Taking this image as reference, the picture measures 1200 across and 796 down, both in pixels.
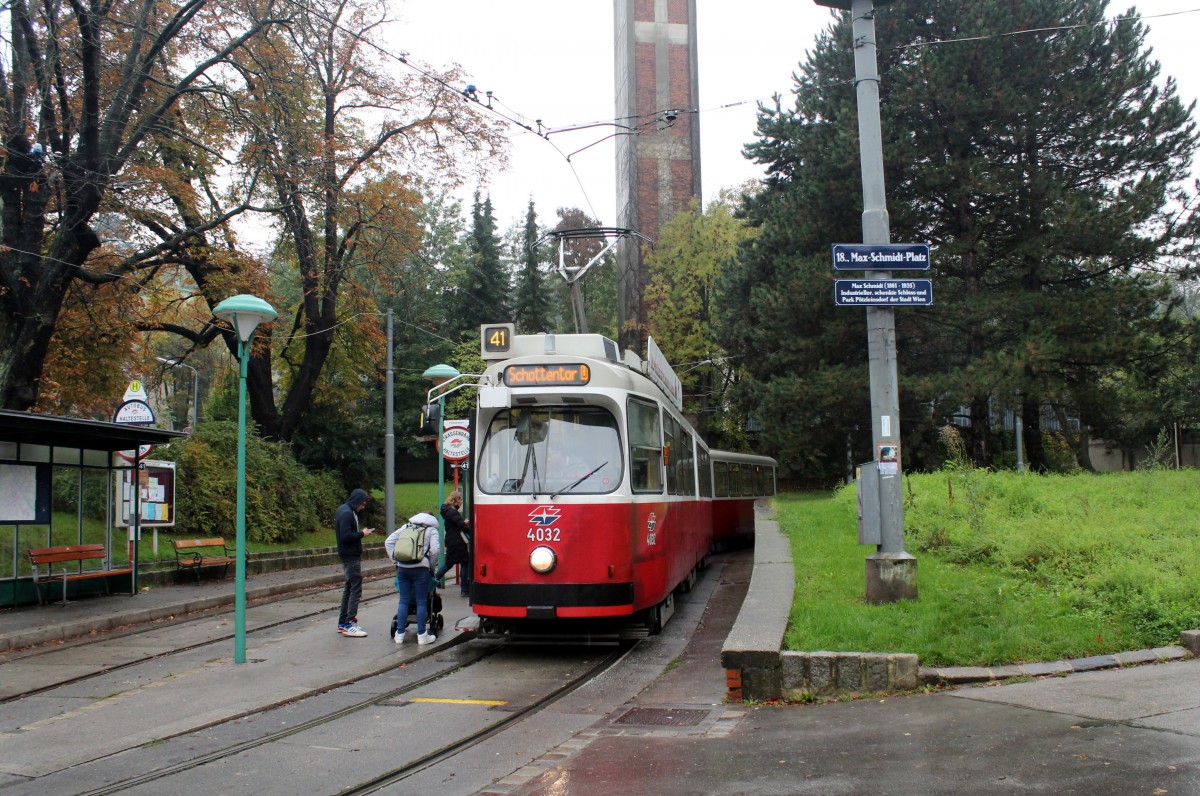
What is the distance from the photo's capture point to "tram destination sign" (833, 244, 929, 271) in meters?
10.8

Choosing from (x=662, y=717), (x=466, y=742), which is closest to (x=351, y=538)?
(x=466, y=742)

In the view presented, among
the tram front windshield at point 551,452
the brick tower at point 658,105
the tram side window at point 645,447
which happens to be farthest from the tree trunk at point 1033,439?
the brick tower at point 658,105

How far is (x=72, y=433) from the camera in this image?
47.6 feet

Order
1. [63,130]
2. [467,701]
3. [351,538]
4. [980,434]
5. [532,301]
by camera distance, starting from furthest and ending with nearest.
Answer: [532,301], [980,434], [63,130], [351,538], [467,701]

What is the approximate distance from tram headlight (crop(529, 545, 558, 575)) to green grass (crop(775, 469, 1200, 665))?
2507 mm

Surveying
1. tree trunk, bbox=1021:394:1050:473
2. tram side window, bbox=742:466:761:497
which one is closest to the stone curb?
tram side window, bbox=742:466:761:497

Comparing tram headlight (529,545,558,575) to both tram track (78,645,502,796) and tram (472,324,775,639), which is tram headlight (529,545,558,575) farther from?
tram track (78,645,502,796)

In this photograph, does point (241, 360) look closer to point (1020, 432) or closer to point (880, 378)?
point (880, 378)

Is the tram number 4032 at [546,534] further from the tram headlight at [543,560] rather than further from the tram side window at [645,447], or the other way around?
the tram side window at [645,447]

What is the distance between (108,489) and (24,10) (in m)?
8.36

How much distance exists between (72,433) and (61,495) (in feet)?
4.89

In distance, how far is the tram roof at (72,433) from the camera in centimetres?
1307

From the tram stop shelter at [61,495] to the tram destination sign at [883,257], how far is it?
10.5m

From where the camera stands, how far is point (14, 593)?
47.9 ft
